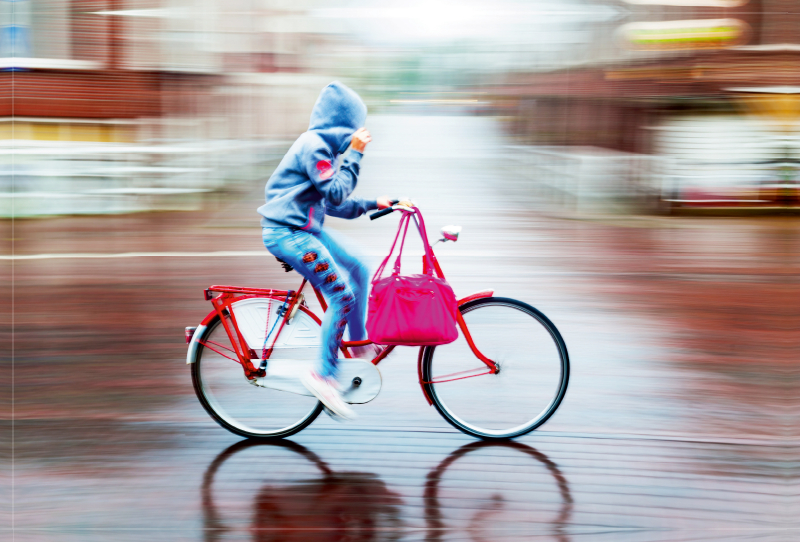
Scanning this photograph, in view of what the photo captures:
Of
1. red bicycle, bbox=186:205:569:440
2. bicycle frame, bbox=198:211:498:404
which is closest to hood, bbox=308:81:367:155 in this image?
red bicycle, bbox=186:205:569:440

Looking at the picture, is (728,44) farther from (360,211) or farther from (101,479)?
(101,479)

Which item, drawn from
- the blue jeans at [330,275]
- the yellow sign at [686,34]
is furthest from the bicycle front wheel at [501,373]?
the yellow sign at [686,34]

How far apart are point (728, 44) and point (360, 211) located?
11.4 m

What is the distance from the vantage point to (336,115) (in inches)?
131

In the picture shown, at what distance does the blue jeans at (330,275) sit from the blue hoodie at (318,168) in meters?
0.08

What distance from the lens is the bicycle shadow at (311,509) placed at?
9.46 feet

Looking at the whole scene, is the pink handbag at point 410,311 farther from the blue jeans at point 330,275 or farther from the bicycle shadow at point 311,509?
the bicycle shadow at point 311,509

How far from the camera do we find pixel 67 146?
36.3 feet

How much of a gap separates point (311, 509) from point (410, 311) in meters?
0.99

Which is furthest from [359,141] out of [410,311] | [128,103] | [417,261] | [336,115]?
[128,103]

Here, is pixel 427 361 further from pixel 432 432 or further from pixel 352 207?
pixel 352 207

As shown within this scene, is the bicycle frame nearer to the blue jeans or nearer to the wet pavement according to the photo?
the blue jeans

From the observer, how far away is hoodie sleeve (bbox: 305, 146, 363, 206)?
10.5 feet

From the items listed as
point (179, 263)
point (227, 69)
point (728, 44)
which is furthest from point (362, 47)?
point (179, 263)
